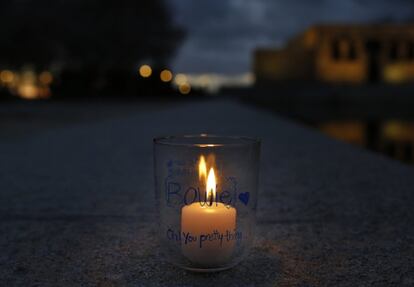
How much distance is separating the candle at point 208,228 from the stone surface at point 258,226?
0.27ft

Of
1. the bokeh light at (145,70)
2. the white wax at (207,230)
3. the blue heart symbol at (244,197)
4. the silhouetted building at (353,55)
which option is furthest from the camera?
the silhouetted building at (353,55)

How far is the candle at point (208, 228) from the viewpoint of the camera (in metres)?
Answer: 1.43

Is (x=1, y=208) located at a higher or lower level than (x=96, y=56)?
lower

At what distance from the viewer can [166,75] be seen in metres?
42.8

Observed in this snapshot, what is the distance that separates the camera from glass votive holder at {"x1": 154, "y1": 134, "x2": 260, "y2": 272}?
144cm

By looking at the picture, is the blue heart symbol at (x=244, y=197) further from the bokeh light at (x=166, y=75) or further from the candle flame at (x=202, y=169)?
the bokeh light at (x=166, y=75)

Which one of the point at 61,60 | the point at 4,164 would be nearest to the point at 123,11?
the point at 61,60

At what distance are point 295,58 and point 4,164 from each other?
5668cm

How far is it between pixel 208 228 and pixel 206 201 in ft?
0.28

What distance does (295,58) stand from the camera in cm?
5869

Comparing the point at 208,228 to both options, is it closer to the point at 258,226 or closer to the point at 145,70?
the point at 258,226

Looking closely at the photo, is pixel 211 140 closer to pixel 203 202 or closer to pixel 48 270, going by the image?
pixel 203 202

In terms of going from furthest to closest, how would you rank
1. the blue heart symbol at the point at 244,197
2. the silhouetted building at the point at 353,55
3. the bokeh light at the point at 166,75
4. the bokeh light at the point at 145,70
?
the silhouetted building at the point at 353,55
the bokeh light at the point at 145,70
the bokeh light at the point at 166,75
the blue heart symbol at the point at 244,197

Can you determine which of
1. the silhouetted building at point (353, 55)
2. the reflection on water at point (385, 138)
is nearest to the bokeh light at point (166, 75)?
the silhouetted building at point (353, 55)
